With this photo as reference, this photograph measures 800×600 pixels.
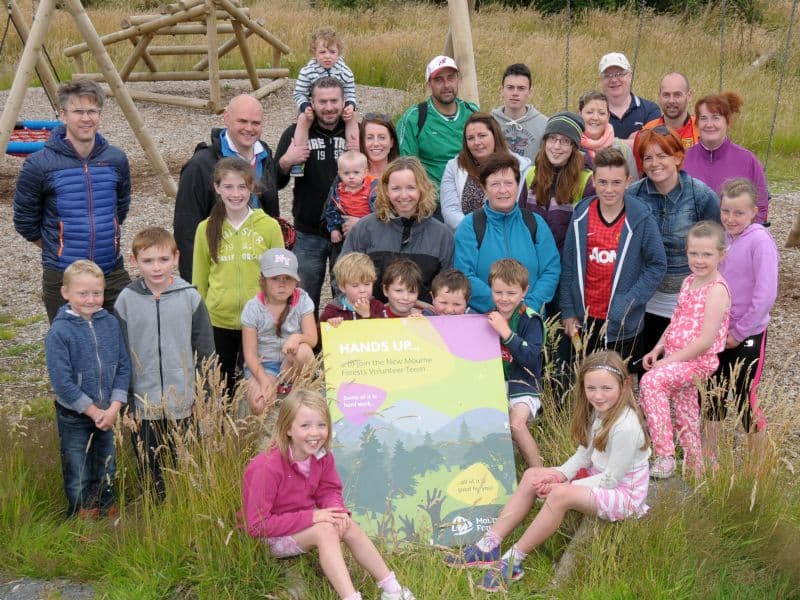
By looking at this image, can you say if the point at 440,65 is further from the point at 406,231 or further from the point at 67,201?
the point at 67,201

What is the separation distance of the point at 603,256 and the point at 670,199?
0.49 m

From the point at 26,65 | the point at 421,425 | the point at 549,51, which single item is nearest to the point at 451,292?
the point at 421,425

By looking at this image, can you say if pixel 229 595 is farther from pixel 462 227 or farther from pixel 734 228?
pixel 734 228

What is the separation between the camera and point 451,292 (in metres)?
4.70

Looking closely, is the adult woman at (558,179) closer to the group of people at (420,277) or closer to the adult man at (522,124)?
the group of people at (420,277)

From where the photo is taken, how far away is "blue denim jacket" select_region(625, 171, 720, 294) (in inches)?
196

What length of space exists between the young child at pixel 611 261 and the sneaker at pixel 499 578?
53.2 inches

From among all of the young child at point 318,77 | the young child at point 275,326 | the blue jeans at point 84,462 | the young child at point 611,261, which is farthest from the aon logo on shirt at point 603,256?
the blue jeans at point 84,462

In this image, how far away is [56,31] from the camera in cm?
1772

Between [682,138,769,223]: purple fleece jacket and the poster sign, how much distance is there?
183 cm

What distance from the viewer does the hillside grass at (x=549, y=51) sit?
13852 mm

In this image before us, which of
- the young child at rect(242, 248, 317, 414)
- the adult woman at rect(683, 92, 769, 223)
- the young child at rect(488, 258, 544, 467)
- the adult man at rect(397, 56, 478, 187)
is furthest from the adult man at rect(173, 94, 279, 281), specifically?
the adult woman at rect(683, 92, 769, 223)

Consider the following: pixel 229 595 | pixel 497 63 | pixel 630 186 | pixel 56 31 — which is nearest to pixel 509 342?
pixel 630 186

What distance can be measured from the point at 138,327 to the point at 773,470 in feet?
9.85
